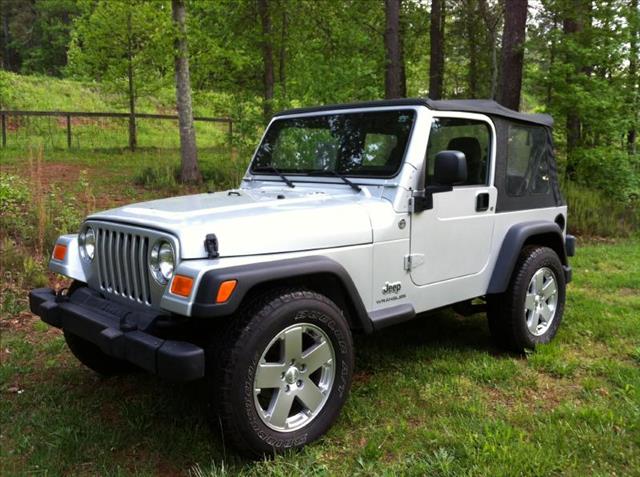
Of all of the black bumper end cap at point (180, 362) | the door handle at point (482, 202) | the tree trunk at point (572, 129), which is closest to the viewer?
the black bumper end cap at point (180, 362)

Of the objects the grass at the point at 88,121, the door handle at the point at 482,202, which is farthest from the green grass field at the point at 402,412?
the grass at the point at 88,121

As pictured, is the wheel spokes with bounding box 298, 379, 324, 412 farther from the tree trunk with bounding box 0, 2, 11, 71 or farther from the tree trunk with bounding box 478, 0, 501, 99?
the tree trunk with bounding box 0, 2, 11, 71

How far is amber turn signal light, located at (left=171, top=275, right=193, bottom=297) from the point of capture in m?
2.52

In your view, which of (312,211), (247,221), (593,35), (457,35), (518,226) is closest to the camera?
(247,221)

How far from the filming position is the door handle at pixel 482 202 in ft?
12.9

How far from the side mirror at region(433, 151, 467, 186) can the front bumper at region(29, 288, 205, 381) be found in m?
1.73

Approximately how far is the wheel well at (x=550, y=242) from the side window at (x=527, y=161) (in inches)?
14.2

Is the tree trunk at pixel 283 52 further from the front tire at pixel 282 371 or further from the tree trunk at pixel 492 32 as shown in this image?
the front tire at pixel 282 371

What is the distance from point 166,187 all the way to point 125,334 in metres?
8.52

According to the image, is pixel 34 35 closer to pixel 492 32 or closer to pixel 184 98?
pixel 492 32

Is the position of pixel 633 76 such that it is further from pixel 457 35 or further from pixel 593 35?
pixel 457 35

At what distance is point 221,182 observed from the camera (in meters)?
11.2

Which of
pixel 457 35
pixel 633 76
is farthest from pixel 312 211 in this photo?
pixel 457 35

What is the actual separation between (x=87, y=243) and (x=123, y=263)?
56 cm
